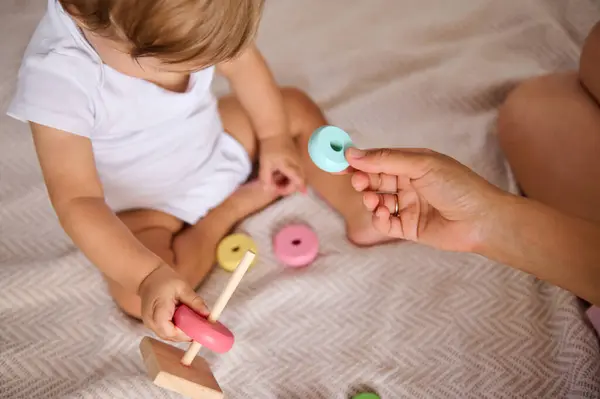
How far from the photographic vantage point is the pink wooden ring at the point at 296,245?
2.59ft

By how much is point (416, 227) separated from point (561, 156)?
26cm

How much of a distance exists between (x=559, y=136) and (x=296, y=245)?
370mm

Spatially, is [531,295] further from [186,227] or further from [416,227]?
[186,227]

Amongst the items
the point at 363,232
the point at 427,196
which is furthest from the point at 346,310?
the point at 427,196

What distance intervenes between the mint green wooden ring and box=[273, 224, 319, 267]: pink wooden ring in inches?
8.1

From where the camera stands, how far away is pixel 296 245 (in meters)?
0.80

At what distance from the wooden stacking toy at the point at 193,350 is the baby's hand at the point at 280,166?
0.25 m

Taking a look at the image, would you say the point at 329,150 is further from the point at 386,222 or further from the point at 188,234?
the point at 188,234

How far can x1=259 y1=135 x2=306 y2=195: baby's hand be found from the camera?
0.82 metres

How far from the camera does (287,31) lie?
41.3 inches

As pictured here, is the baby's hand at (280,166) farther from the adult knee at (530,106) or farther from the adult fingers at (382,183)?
the adult knee at (530,106)

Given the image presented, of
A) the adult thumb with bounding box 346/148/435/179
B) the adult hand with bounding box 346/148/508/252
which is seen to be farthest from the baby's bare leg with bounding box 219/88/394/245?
the adult thumb with bounding box 346/148/435/179

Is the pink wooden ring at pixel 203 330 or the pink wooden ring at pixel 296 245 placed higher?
the pink wooden ring at pixel 203 330

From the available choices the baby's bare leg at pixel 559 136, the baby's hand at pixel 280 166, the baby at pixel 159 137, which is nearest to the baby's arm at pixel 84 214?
the baby at pixel 159 137
